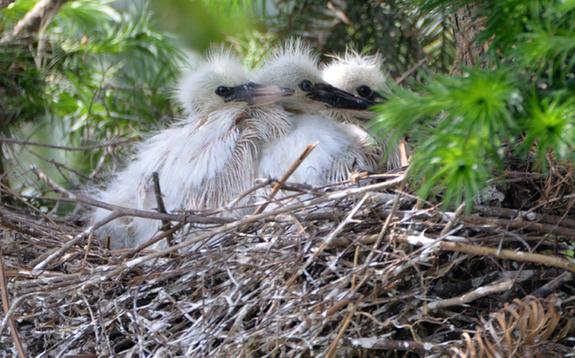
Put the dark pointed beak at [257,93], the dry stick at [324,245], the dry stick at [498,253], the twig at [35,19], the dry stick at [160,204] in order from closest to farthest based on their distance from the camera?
the dry stick at [498,253] < the dry stick at [324,245] < the dry stick at [160,204] < the dark pointed beak at [257,93] < the twig at [35,19]

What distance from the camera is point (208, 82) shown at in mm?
2639

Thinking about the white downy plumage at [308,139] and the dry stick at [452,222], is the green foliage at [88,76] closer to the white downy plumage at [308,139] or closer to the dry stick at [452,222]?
the white downy plumage at [308,139]

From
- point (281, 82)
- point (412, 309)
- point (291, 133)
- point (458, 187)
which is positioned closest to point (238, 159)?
point (291, 133)

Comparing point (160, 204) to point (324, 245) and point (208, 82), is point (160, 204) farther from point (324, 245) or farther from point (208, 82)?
point (208, 82)

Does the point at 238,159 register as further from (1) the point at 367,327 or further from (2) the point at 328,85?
(1) the point at 367,327

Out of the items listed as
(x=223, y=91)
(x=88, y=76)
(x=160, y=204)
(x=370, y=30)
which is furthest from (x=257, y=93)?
(x=88, y=76)

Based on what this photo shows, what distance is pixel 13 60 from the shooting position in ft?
9.68

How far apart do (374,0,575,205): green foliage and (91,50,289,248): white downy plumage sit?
0.83m

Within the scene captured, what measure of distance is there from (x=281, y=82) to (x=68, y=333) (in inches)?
35.7

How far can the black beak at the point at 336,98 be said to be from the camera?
261cm

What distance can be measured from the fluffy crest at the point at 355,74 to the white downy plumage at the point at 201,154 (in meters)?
0.28

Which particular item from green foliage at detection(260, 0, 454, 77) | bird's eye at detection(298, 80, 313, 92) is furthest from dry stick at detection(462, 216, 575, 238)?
green foliage at detection(260, 0, 454, 77)

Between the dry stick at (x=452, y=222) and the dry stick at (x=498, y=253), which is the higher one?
the dry stick at (x=452, y=222)

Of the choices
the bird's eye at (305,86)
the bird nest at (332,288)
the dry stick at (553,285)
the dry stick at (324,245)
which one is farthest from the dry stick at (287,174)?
the bird's eye at (305,86)
